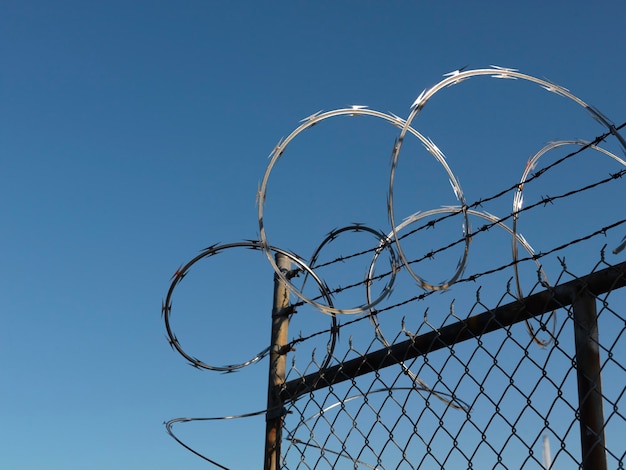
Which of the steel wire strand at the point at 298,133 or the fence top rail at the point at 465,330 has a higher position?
the steel wire strand at the point at 298,133

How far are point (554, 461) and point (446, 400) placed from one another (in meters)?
1.02

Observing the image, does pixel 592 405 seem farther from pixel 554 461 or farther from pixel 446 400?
pixel 446 400

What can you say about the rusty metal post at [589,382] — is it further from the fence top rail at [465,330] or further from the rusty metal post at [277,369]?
the rusty metal post at [277,369]

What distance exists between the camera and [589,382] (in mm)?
2799

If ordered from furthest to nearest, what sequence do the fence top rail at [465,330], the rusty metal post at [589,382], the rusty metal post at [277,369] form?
1. the rusty metal post at [277,369]
2. the fence top rail at [465,330]
3. the rusty metal post at [589,382]

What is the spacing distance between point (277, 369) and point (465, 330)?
143 cm

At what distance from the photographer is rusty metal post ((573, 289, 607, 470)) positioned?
271cm

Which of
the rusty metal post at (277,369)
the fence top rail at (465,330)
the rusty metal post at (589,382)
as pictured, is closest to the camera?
the rusty metal post at (589,382)

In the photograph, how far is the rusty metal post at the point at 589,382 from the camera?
107 inches

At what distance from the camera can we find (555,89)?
3.55 m

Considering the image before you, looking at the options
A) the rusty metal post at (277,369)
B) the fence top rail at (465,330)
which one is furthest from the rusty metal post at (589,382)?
the rusty metal post at (277,369)

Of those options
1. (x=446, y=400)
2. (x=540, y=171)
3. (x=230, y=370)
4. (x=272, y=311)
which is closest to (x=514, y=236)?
(x=540, y=171)

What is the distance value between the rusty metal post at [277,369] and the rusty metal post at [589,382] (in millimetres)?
1904

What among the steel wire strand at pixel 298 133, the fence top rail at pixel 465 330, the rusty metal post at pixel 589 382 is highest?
the steel wire strand at pixel 298 133
